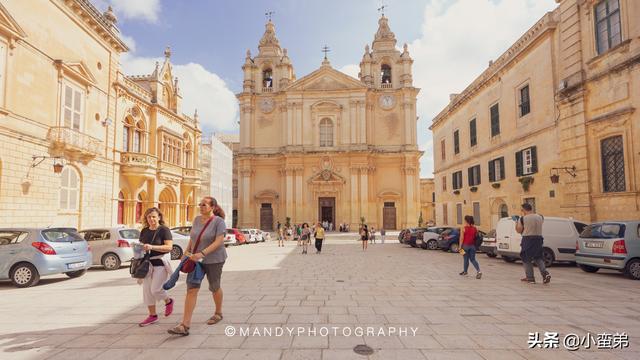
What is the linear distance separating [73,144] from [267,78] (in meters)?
29.7

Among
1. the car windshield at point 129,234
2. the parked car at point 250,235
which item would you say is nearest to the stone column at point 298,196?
the parked car at point 250,235

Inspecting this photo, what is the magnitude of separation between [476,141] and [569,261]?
12121 mm

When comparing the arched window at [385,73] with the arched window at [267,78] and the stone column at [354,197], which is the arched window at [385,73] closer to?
the stone column at [354,197]

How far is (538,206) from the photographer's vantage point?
15.6m

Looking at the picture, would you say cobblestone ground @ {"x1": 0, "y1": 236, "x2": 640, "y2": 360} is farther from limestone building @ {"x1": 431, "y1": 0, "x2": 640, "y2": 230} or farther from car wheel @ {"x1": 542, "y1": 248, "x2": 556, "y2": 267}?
limestone building @ {"x1": 431, "y1": 0, "x2": 640, "y2": 230}

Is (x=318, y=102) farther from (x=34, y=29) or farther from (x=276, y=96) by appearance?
(x=34, y=29)

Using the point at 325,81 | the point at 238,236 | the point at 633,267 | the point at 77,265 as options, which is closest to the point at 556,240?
the point at 633,267

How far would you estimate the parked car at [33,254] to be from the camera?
318 inches

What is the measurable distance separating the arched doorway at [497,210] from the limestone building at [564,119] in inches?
2.2

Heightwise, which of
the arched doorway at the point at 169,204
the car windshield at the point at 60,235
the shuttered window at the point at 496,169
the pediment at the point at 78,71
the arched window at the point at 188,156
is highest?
the pediment at the point at 78,71

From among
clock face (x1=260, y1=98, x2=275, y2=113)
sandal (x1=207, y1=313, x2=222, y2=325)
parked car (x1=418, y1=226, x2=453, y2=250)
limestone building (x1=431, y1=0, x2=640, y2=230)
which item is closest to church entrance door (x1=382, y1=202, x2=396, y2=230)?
limestone building (x1=431, y1=0, x2=640, y2=230)

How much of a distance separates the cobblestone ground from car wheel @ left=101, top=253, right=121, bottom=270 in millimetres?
1896

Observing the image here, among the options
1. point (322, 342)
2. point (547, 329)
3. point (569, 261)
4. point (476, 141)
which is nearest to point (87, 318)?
point (322, 342)

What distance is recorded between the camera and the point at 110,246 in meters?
11.2
